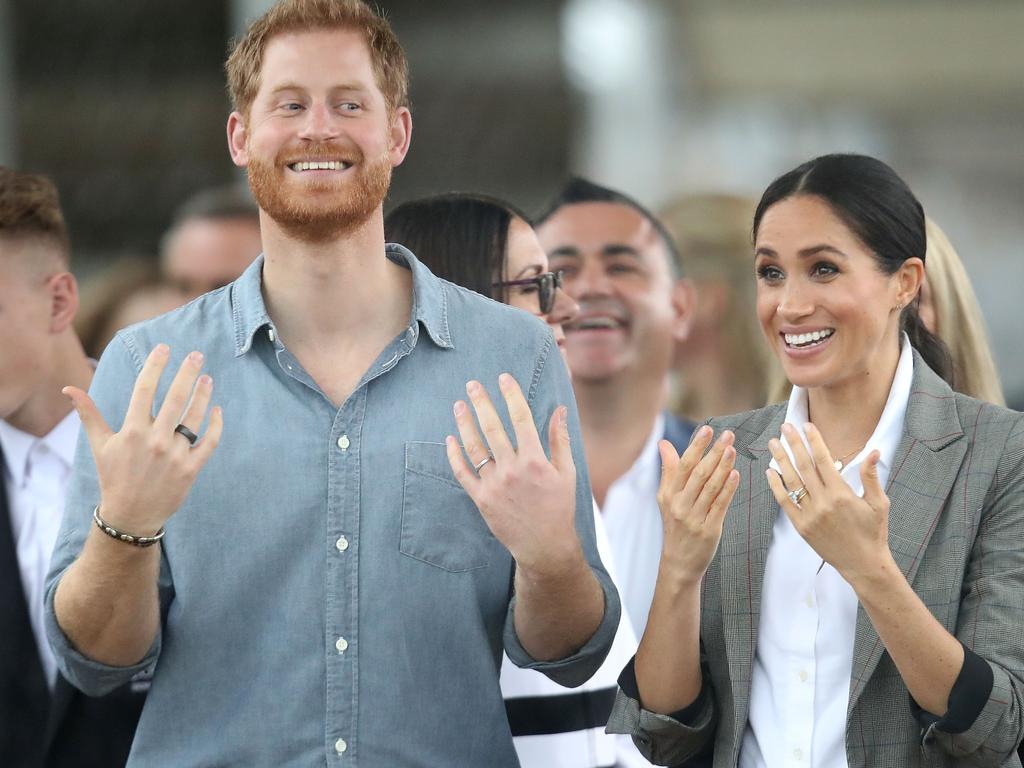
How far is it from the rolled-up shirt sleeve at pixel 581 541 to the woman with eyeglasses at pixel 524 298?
0.33 metres

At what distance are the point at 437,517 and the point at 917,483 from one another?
0.78 metres

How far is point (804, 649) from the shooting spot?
2.52m

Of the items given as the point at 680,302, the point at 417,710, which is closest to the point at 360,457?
the point at 417,710

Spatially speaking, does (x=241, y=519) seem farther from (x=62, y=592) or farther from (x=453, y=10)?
(x=453, y=10)

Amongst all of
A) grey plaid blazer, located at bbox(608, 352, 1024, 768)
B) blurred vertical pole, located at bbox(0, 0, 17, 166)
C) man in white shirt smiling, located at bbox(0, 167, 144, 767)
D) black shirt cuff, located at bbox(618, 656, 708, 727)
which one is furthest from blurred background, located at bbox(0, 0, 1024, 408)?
black shirt cuff, located at bbox(618, 656, 708, 727)

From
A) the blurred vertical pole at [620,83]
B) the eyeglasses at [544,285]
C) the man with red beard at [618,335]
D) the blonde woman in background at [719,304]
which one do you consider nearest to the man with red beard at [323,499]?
the eyeglasses at [544,285]

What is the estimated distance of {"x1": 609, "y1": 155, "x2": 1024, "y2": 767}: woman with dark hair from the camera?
91.8 inches

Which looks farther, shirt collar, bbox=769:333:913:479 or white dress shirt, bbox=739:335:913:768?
shirt collar, bbox=769:333:913:479

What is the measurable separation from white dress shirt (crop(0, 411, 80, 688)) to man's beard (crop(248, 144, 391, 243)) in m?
1.05

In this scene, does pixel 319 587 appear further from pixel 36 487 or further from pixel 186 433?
pixel 36 487

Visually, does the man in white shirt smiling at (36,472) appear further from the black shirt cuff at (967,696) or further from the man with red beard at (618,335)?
the black shirt cuff at (967,696)

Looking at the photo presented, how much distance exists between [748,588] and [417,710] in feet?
1.90

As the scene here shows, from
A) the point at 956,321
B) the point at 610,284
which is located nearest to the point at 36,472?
the point at 610,284

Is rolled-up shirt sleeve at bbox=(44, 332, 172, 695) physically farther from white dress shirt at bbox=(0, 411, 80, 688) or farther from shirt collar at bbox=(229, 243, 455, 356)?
white dress shirt at bbox=(0, 411, 80, 688)
